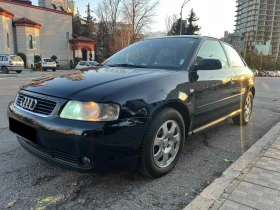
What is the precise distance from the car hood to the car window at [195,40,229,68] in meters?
0.79

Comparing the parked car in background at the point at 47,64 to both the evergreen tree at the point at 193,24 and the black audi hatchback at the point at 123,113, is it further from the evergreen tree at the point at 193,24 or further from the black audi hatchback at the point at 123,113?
the evergreen tree at the point at 193,24

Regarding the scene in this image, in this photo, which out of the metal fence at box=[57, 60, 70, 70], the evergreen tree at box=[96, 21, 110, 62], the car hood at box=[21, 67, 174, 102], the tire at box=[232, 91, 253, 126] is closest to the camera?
the car hood at box=[21, 67, 174, 102]

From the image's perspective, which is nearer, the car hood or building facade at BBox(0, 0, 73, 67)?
the car hood

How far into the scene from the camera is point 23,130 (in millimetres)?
2482

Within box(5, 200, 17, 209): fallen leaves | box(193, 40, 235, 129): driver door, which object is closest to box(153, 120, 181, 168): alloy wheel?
box(193, 40, 235, 129): driver door

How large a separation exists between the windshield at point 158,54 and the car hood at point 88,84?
45 centimetres

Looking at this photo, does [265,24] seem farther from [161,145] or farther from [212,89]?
[161,145]

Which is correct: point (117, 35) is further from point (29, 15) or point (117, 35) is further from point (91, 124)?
point (91, 124)

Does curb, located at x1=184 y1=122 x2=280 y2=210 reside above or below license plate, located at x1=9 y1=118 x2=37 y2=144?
below

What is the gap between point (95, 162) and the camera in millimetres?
2164

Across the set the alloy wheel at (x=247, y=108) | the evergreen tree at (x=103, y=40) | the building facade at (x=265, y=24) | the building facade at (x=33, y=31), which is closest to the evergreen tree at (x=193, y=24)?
the evergreen tree at (x=103, y=40)

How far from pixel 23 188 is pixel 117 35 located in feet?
111

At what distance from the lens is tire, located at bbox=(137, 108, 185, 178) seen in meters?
2.41

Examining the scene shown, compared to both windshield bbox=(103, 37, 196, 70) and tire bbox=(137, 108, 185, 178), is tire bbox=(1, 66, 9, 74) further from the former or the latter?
tire bbox=(137, 108, 185, 178)
